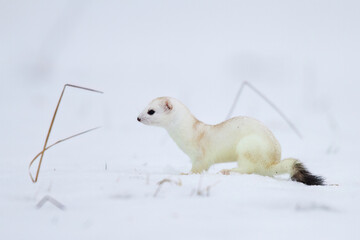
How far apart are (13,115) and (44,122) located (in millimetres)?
475

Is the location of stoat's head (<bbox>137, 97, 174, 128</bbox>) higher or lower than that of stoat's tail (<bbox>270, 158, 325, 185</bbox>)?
higher

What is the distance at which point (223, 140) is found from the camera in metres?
2.15

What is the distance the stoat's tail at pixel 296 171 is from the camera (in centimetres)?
179

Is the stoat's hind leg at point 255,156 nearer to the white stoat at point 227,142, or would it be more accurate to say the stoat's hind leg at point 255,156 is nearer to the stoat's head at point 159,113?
the white stoat at point 227,142

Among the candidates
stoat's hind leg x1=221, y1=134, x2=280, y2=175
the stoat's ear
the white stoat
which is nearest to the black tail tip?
the white stoat

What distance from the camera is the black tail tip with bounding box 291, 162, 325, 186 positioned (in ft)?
5.86

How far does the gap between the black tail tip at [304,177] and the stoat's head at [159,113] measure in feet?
2.56

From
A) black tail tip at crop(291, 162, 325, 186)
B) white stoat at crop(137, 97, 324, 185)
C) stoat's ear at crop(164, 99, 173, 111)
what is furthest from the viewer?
stoat's ear at crop(164, 99, 173, 111)

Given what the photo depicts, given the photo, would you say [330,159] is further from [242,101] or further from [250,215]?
[242,101]

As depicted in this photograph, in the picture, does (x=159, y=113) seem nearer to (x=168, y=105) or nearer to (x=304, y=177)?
(x=168, y=105)

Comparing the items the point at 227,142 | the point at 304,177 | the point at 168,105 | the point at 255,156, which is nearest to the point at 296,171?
the point at 304,177

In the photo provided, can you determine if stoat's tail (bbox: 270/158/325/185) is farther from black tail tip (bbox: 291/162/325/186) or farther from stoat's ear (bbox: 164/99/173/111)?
stoat's ear (bbox: 164/99/173/111)

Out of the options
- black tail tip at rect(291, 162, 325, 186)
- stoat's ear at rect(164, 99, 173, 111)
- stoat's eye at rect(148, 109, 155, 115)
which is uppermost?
stoat's ear at rect(164, 99, 173, 111)

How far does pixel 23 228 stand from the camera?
39.4 inches
